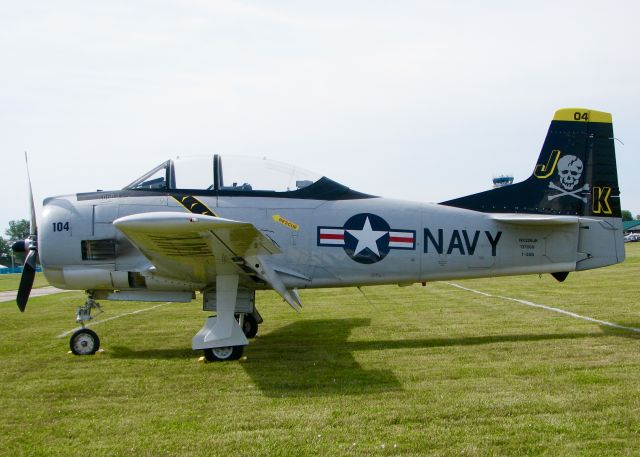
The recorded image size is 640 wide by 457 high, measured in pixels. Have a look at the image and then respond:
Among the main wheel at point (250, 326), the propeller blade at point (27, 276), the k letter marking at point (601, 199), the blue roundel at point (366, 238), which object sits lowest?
the main wheel at point (250, 326)

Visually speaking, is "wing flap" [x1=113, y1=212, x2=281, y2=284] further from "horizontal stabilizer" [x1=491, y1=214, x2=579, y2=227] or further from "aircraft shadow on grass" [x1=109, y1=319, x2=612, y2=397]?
"horizontal stabilizer" [x1=491, y1=214, x2=579, y2=227]

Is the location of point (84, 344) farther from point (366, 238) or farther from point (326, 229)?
point (366, 238)

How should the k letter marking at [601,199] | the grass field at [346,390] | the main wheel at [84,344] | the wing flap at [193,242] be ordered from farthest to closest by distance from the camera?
the k letter marking at [601,199] → the main wheel at [84,344] → the wing flap at [193,242] → the grass field at [346,390]

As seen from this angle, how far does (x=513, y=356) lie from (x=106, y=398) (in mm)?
4586

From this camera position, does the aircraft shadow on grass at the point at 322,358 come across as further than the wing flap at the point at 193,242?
No

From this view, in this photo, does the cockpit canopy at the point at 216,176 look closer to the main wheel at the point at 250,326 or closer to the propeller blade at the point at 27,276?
the propeller blade at the point at 27,276

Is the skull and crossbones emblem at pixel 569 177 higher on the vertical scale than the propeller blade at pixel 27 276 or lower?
higher

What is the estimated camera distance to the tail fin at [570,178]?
29.8 feet

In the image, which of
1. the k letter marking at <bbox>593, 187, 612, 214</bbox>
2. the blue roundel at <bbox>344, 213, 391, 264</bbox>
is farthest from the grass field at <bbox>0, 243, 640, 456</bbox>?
the k letter marking at <bbox>593, 187, 612, 214</bbox>

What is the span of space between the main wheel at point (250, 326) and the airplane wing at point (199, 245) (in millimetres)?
1733

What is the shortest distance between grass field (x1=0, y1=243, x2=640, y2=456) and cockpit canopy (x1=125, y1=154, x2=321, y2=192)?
7.76 feet

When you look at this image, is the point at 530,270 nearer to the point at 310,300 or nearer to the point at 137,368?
the point at 137,368

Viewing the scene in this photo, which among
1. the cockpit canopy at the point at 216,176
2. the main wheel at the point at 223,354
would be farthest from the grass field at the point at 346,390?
the cockpit canopy at the point at 216,176

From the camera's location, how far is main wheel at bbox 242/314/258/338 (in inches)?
385
